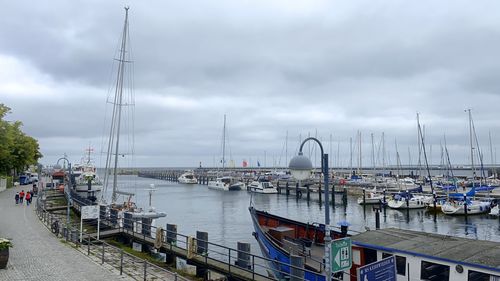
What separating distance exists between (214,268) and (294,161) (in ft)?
35.7

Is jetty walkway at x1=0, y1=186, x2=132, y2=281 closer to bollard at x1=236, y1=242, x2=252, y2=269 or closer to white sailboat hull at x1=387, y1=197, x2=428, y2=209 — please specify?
bollard at x1=236, y1=242, x2=252, y2=269

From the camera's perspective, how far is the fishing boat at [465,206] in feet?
177

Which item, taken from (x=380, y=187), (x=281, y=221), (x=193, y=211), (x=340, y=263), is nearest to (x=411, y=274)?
(x=340, y=263)

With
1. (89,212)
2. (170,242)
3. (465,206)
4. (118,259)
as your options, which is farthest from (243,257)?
(465,206)

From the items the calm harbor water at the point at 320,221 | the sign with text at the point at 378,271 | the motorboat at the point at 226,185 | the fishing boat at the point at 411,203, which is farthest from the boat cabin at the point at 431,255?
the motorboat at the point at 226,185

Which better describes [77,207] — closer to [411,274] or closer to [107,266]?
[107,266]

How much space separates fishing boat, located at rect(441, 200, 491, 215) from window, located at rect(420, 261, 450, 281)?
4629 cm

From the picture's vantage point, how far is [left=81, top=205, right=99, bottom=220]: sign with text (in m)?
22.3

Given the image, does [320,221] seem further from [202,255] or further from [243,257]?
[202,255]

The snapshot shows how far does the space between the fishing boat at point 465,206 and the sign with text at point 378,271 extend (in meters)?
52.1

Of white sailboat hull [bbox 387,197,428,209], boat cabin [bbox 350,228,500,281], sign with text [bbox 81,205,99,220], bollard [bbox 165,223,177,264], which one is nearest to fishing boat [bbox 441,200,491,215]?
white sailboat hull [bbox 387,197,428,209]

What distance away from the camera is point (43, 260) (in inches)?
691

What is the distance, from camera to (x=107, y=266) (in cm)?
1697

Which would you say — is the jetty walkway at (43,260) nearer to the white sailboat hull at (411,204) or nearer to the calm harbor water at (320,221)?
the calm harbor water at (320,221)
